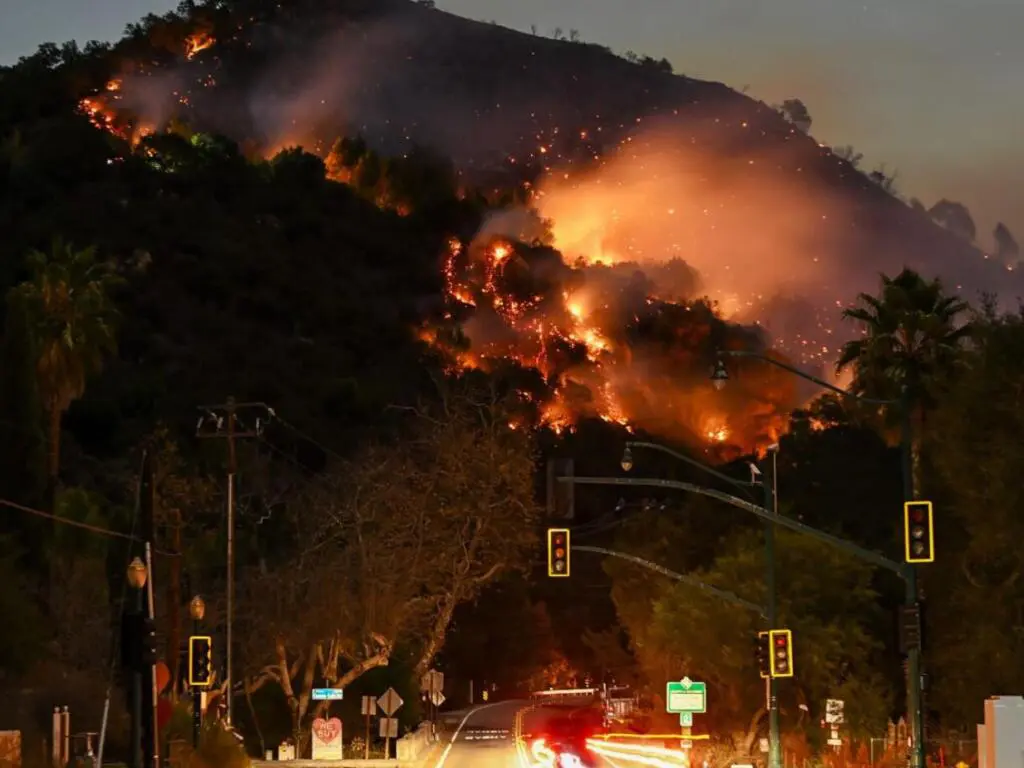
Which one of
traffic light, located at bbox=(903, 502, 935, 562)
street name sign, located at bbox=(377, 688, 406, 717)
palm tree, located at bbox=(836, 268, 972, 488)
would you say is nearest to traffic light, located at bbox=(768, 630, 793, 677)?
palm tree, located at bbox=(836, 268, 972, 488)

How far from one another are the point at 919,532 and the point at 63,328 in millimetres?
54147

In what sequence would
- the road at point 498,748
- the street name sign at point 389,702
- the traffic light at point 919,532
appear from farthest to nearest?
1. the street name sign at point 389,702
2. the road at point 498,748
3. the traffic light at point 919,532

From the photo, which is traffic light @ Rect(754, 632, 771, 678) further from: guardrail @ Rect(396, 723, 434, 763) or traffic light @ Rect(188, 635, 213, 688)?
guardrail @ Rect(396, 723, 434, 763)

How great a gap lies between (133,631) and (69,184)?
528ft

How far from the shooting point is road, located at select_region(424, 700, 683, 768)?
176 feet

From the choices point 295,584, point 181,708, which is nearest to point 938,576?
point 295,584

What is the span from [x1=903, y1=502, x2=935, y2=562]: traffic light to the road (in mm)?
16753

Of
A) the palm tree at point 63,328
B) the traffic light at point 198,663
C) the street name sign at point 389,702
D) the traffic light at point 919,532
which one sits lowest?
the street name sign at point 389,702

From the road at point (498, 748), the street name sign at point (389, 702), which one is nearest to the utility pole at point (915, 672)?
the road at point (498, 748)

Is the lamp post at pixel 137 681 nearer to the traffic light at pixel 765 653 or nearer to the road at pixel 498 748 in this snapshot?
the road at pixel 498 748

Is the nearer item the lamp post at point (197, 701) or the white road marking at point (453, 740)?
the lamp post at point (197, 701)

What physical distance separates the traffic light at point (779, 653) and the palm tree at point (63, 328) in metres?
39.0

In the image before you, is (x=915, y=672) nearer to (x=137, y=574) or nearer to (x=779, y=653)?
(x=779, y=653)

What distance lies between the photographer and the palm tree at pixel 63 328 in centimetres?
7631
